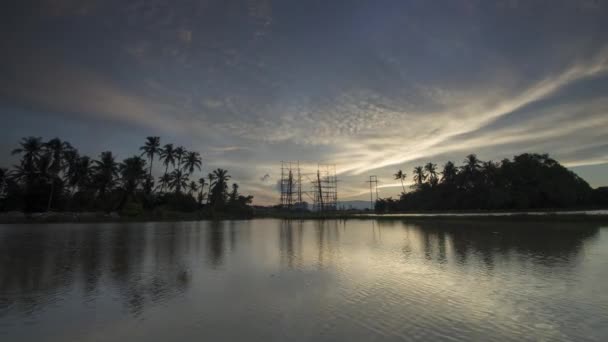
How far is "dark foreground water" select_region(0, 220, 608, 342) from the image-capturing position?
263 inches

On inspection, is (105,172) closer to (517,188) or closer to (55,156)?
(55,156)

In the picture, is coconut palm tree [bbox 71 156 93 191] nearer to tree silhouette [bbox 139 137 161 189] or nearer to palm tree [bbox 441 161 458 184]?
tree silhouette [bbox 139 137 161 189]

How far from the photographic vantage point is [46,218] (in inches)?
2032

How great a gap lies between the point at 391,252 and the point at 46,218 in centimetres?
5804

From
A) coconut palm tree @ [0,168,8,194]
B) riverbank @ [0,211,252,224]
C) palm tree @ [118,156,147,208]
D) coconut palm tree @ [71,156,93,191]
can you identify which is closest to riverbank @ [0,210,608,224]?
riverbank @ [0,211,252,224]

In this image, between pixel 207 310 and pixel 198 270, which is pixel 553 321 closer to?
pixel 207 310

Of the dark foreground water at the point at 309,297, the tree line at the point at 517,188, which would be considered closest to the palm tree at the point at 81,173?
the dark foreground water at the point at 309,297

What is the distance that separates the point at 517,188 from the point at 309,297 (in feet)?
210

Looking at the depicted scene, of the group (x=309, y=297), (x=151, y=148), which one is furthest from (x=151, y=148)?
(x=309, y=297)

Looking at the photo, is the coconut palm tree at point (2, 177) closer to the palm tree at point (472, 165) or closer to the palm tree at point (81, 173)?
the palm tree at point (81, 173)

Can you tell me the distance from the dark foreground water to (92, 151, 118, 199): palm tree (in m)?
59.0

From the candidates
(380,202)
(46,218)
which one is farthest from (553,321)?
(380,202)

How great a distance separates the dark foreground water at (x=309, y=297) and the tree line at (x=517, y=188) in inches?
1915

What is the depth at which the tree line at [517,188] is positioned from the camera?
56.5 m
